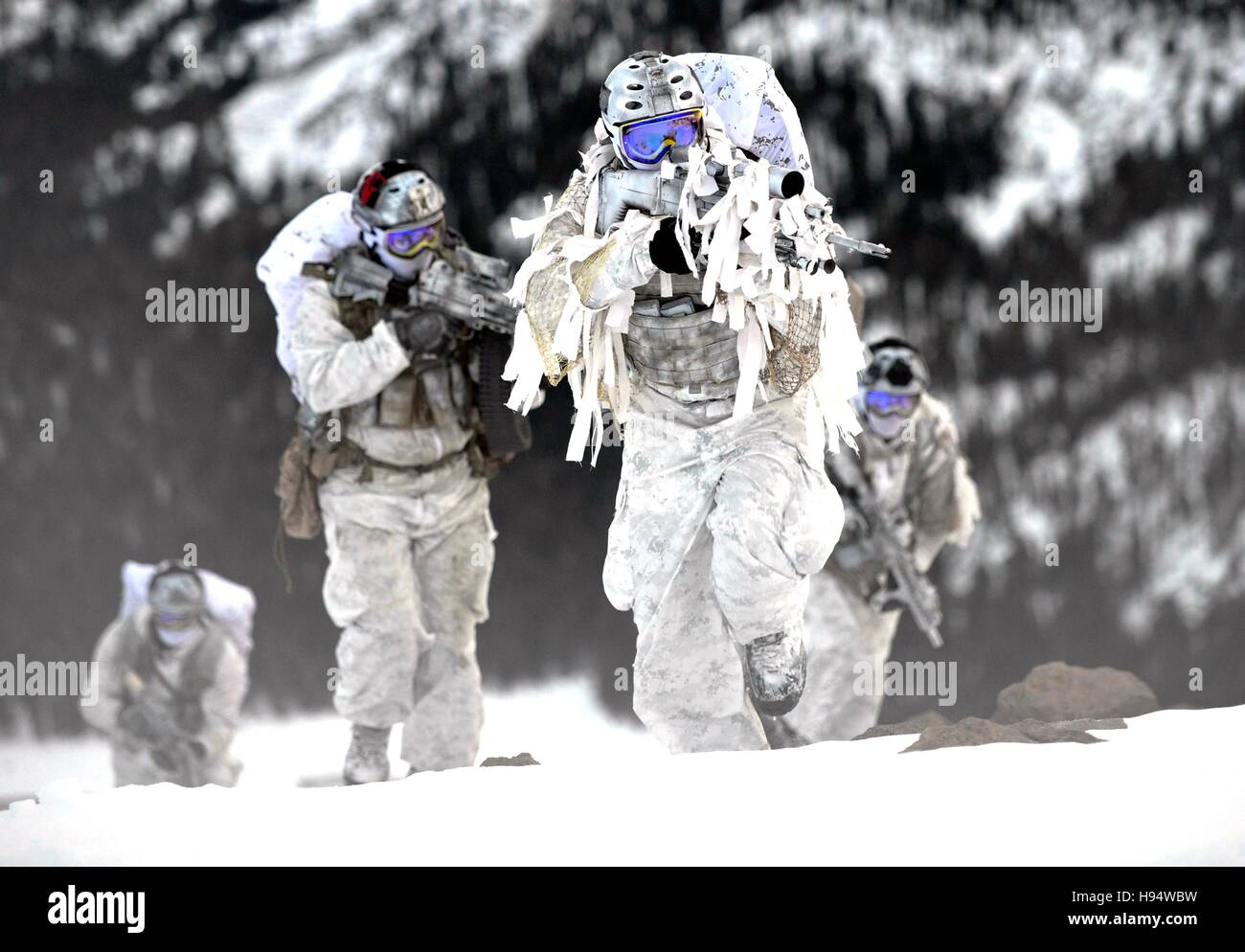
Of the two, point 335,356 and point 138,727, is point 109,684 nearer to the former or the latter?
point 138,727

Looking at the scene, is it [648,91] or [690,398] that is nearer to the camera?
[648,91]

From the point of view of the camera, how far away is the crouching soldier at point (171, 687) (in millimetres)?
7617

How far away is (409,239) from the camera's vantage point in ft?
19.5

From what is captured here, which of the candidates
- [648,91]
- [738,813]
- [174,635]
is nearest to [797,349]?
[648,91]

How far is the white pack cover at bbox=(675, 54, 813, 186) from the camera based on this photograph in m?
4.72

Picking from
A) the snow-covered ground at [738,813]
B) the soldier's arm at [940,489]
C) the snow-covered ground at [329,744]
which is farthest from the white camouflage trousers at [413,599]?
the snow-covered ground at [329,744]

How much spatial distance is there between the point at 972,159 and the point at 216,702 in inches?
135

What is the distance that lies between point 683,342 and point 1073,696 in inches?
92.3

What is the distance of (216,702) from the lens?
7.70 meters

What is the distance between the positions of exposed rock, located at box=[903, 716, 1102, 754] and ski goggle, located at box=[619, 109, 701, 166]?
1.42m

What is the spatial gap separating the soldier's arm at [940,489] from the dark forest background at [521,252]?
1.51 metres

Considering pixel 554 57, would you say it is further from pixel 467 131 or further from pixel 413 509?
pixel 413 509

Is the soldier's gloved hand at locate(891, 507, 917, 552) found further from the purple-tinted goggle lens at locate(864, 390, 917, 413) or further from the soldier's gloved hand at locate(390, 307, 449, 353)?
the soldier's gloved hand at locate(390, 307, 449, 353)

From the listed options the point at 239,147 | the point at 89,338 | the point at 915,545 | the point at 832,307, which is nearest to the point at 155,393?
the point at 89,338
